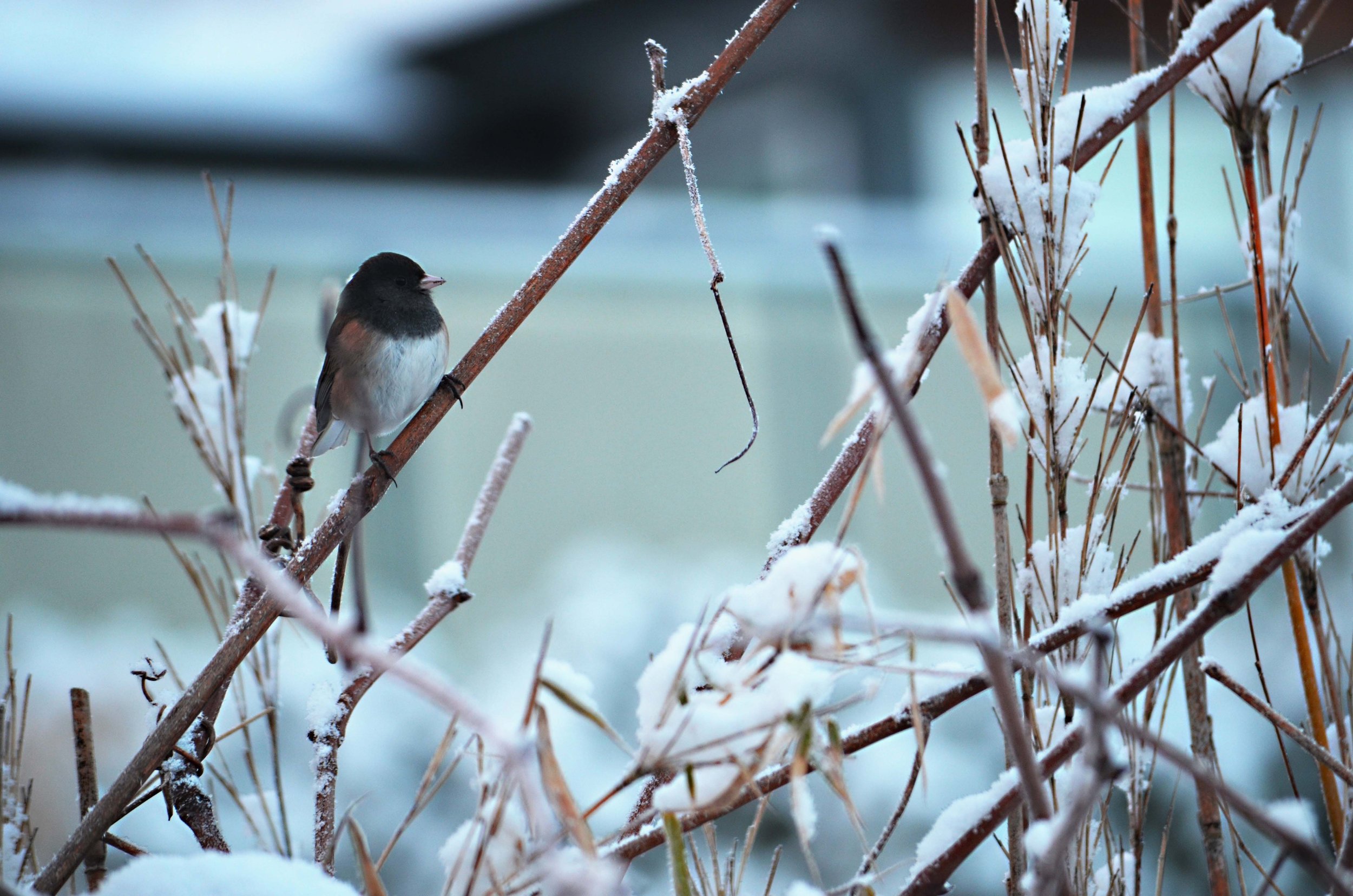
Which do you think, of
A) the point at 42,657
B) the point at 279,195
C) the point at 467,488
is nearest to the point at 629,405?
the point at 467,488

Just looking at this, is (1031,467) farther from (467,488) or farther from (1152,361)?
(467,488)

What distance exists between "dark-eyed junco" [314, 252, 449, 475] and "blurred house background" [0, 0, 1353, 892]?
3.53 feet

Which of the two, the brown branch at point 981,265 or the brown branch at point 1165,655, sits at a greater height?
the brown branch at point 981,265

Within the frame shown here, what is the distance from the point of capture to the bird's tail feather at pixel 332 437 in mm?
1165

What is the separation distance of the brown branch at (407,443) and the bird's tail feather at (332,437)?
666 millimetres

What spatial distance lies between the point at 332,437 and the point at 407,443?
0.76 metres

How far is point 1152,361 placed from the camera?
1.88ft

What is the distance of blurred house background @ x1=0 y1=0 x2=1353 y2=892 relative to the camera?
2.84 meters

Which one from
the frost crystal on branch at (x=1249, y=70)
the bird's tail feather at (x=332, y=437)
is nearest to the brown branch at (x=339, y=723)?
the frost crystal on branch at (x=1249, y=70)

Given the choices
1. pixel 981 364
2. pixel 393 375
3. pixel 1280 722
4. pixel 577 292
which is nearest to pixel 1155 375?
pixel 1280 722

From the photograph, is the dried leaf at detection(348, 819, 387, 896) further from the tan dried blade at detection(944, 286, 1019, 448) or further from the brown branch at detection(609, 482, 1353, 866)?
the tan dried blade at detection(944, 286, 1019, 448)

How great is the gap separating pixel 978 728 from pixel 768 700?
206 centimetres

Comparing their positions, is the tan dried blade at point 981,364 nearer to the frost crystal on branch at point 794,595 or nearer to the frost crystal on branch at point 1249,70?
the frost crystal on branch at point 794,595

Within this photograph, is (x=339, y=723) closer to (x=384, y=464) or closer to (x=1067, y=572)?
(x=384, y=464)
